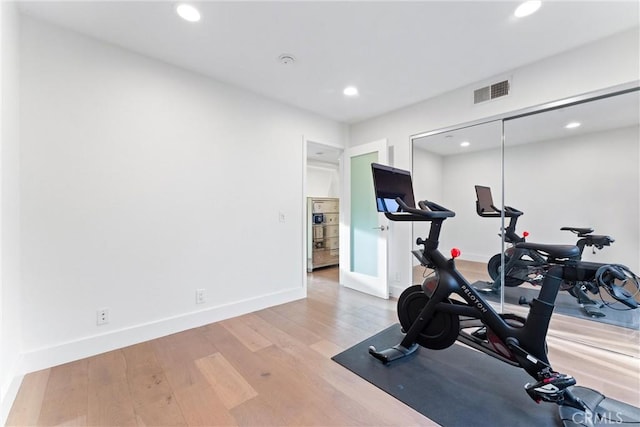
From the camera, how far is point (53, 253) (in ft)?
6.48

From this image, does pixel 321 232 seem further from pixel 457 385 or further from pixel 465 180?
Answer: pixel 457 385

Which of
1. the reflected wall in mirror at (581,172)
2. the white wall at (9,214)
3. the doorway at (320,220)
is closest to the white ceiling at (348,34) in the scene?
the white wall at (9,214)

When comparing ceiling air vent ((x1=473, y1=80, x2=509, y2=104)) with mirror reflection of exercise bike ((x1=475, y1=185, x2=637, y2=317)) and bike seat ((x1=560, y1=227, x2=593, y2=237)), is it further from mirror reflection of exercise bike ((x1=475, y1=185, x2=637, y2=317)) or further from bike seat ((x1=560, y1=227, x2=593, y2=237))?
bike seat ((x1=560, y1=227, x2=593, y2=237))

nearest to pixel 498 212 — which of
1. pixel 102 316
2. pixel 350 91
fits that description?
pixel 350 91

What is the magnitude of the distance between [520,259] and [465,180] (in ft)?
3.34

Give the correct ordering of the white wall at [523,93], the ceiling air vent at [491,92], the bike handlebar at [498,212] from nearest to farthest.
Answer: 1. the white wall at [523,93]
2. the ceiling air vent at [491,92]
3. the bike handlebar at [498,212]

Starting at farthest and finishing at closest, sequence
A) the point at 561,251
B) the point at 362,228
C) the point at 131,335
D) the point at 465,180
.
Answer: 1. the point at 362,228
2. the point at 465,180
3. the point at 131,335
4. the point at 561,251

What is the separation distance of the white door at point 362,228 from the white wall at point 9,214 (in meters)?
3.30

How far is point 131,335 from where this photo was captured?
2.27 metres

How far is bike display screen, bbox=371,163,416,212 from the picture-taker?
1914 millimetres

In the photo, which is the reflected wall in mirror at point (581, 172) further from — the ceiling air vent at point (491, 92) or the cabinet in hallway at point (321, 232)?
the cabinet in hallway at point (321, 232)

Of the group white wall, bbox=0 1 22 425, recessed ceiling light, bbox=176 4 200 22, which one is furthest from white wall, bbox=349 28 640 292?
white wall, bbox=0 1 22 425

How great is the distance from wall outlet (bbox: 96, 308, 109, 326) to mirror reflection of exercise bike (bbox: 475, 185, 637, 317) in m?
3.31

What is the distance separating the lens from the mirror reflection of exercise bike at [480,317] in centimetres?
148
